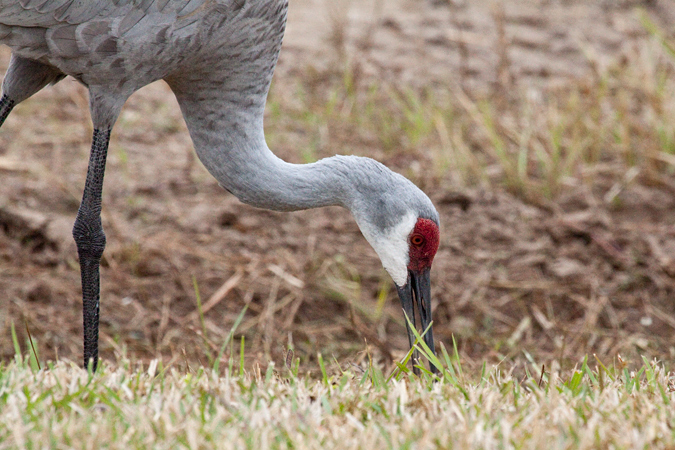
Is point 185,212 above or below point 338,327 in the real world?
above

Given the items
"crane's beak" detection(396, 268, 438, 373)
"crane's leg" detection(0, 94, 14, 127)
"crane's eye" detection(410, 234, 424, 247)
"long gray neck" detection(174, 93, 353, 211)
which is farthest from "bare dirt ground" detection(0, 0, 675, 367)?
"crane's leg" detection(0, 94, 14, 127)

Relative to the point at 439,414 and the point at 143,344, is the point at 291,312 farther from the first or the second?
the point at 439,414

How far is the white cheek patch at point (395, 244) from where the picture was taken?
328cm

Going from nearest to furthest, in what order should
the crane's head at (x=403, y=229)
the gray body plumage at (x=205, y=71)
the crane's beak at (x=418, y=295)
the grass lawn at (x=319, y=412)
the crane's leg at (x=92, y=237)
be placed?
the grass lawn at (x=319, y=412), the gray body plumage at (x=205, y=71), the crane's leg at (x=92, y=237), the crane's head at (x=403, y=229), the crane's beak at (x=418, y=295)

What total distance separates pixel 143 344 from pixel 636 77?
13.0 ft

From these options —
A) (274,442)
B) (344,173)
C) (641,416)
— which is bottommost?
(641,416)

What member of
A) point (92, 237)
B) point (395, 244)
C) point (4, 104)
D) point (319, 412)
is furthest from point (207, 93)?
point (319, 412)

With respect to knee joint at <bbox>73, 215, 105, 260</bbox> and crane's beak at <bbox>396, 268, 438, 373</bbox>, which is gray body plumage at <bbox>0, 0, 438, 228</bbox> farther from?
knee joint at <bbox>73, 215, 105, 260</bbox>

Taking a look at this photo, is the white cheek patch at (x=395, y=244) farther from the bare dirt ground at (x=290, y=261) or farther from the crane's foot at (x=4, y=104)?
the crane's foot at (x=4, y=104)

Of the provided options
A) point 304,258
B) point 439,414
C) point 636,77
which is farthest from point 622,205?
point 439,414

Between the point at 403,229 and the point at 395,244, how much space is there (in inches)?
3.5

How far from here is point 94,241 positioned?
3236 mm

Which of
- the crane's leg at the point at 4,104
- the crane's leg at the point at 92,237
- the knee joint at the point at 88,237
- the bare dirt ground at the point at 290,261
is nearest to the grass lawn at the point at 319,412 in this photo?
the crane's leg at the point at 92,237

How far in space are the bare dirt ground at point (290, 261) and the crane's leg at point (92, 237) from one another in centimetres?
41
